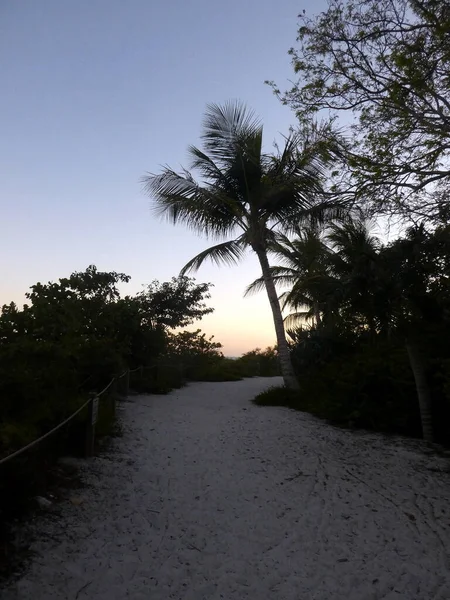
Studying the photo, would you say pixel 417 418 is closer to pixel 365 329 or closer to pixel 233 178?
pixel 365 329

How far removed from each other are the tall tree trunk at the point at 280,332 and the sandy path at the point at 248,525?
4728 millimetres

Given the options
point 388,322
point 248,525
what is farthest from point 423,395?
point 248,525

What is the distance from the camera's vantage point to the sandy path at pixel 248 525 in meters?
3.25

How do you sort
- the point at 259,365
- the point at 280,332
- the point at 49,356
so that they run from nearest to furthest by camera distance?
the point at 49,356
the point at 280,332
the point at 259,365

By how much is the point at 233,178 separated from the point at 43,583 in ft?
36.9

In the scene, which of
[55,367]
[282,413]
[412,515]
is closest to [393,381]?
[282,413]

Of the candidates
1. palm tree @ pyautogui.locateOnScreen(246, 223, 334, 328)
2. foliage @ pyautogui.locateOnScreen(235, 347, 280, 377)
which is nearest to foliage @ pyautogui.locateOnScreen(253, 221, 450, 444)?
palm tree @ pyautogui.locateOnScreen(246, 223, 334, 328)

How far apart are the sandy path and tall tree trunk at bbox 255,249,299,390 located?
4.73m

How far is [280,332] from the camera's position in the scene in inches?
487

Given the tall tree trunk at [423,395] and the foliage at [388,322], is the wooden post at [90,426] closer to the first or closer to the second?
the foliage at [388,322]

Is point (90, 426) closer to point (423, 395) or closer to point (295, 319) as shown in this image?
point (423, 395)

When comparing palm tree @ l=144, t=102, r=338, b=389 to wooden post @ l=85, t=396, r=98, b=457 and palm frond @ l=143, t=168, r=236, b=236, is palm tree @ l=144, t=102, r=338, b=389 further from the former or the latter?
wooden post @ l=85, t=396, r=98, b=457

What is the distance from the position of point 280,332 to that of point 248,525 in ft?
27.2

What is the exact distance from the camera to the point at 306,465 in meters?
6.30
